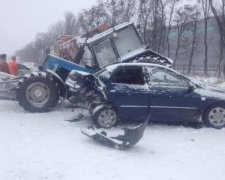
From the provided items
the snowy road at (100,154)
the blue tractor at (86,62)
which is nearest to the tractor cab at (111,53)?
the blue tractor at (86,62)

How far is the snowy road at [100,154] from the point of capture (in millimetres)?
6457

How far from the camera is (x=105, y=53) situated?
12.4 metres

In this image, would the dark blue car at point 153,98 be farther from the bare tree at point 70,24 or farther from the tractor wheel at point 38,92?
the bare tree at point 70,24

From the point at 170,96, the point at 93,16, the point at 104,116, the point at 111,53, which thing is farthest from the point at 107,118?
the point at 93,16

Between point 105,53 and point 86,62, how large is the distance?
3.83ft

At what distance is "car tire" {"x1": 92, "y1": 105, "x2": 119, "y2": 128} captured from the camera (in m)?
9.73

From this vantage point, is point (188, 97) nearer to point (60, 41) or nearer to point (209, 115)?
point (209, 115)

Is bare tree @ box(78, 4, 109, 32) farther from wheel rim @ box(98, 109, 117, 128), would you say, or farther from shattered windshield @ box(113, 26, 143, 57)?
wheel rim @ box(98, 109, 117, 128)

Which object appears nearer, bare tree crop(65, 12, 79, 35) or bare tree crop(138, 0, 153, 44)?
bare tree crop(138, 0, 153, 44)

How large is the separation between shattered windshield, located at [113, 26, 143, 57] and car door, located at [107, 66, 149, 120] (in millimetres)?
2415

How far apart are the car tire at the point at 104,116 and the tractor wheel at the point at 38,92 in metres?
2.49

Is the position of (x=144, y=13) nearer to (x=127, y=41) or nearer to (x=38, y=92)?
(x=127, y=41)

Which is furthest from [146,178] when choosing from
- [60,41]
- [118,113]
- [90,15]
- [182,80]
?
[90,15]

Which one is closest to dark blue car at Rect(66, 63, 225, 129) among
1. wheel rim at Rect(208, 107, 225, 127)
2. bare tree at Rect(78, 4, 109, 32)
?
wheel rim at Rect(208, 107, 225, 127)
